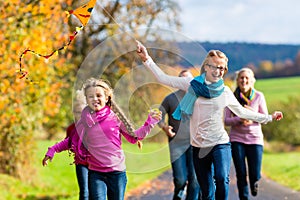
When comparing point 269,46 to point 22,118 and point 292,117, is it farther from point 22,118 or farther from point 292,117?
point 22,118

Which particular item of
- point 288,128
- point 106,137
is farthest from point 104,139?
point 288,128

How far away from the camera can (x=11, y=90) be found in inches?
451

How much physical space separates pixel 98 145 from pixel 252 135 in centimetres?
343

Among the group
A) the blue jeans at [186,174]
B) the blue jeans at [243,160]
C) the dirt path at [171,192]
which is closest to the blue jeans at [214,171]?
the blue jeans at [186,174]

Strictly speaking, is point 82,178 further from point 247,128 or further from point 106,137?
point 247,128

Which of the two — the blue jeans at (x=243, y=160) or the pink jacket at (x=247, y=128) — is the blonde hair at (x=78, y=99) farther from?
the blue jeans at (x=243, y=160)

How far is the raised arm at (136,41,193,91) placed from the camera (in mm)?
6715

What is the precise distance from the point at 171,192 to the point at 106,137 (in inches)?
274

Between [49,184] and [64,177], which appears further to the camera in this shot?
[64,177]

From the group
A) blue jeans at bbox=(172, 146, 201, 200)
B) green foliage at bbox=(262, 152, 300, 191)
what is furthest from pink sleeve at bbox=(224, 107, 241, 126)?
green foliage at bbox=(262, 152, 300, 191)

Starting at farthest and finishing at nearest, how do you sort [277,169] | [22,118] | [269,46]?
[269,46] → [277,169] → [22,118]

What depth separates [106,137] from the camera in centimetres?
659

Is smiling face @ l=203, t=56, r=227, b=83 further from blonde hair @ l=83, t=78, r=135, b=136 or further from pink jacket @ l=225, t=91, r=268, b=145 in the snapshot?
pink jacket @ l=225, t=91, r=268, b=145

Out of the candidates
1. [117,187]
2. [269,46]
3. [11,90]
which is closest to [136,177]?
[11,90]
